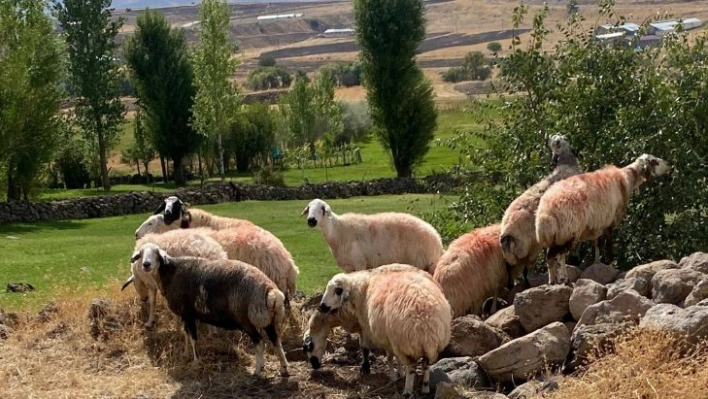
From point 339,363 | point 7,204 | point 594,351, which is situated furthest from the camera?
point 7,204

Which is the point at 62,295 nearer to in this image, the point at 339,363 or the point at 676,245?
the point at 339,363

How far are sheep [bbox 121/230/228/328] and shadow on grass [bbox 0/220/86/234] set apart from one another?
1990 cm

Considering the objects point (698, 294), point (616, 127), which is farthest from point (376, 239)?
point (698, 294)

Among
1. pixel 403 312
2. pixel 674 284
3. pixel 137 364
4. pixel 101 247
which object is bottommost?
pixel 101 247

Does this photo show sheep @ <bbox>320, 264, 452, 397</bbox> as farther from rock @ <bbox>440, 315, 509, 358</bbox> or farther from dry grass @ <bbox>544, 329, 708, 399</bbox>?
dry grass @ <bbox>544, 329, 708, 399</bbox>

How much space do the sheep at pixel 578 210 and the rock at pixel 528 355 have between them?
212 cm

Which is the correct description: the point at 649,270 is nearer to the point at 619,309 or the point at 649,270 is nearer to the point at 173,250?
the point at 619,309

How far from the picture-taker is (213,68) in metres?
46.0

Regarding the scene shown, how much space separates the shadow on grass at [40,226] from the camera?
31888mm

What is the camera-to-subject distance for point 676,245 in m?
13.5

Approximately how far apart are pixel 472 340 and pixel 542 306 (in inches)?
37.5

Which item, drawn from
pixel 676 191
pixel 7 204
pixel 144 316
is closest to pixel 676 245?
pixel 676 191

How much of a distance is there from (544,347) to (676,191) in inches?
207

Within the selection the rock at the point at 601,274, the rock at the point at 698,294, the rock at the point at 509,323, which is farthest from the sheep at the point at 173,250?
the rock at the point at 698,294
